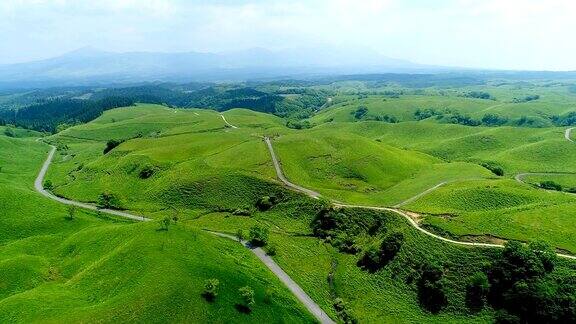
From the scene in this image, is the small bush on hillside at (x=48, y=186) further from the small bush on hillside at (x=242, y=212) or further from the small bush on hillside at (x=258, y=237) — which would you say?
the small bush on hillside at (x=258, y=237)

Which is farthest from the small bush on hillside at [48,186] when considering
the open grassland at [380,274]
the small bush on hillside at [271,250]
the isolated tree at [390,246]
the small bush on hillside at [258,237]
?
the isolated tree at [390,246]

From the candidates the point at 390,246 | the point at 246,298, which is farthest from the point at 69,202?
the point at 390,246

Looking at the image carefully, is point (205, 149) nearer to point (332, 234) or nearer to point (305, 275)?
point (332, 234)

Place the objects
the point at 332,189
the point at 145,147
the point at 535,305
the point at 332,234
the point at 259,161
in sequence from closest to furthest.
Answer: the point at 535,305
the point at 332,234
the point at 332,189
the point at 259,161
the point at 145,147

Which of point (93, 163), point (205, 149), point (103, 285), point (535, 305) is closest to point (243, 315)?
point (103, 285)

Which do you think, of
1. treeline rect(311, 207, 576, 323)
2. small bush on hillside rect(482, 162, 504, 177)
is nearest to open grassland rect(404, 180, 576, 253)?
treeline rect(311, 207, 576, 323)
